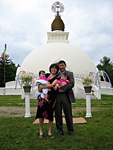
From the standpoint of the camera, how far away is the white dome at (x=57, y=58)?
25.1 metres

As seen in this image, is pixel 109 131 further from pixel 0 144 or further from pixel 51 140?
pixel 0 144

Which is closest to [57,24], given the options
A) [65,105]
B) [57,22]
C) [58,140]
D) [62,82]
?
[57,22]

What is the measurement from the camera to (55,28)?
31.3m

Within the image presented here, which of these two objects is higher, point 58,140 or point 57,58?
point 57,58

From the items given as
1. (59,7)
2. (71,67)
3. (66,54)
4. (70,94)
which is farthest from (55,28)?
(70,94)

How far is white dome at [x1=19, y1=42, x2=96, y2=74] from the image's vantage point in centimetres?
2509

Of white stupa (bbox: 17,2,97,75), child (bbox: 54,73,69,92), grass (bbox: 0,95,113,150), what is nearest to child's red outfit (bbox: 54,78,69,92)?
child (bbox: 54,73,69,92)

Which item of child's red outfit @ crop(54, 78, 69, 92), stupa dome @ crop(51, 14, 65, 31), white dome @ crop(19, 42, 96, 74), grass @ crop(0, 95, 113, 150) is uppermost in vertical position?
stupa dome @ crop(51, 14, 65, 31)

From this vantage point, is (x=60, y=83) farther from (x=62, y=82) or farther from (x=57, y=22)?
(x=57, y=22)

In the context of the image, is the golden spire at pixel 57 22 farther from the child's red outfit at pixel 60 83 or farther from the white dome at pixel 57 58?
the child's red outfit at pixel 60 83

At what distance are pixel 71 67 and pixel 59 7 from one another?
44.1 feet

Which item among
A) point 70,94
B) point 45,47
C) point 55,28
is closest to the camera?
point 70,94

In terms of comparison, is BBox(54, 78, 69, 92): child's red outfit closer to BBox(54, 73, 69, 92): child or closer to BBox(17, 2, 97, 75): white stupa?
BBox(54, 73, 69, 92): child

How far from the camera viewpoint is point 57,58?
83.0 feet
